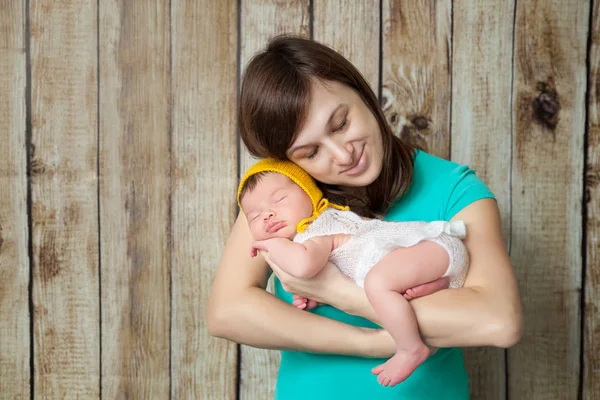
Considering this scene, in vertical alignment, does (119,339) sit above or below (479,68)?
below

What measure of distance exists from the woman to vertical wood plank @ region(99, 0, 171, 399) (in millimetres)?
587

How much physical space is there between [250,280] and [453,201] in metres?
0.47

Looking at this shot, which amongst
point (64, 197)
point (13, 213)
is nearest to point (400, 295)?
point (64, 197)

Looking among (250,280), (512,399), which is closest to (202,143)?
(250,280)

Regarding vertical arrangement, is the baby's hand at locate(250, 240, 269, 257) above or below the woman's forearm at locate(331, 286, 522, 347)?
above

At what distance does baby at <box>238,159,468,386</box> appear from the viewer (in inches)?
42.7

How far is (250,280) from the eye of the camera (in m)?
1.31

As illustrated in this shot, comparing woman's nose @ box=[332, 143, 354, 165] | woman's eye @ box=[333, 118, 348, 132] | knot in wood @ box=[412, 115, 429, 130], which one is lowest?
woman's nose @ box=[332, 143, 354, 165]

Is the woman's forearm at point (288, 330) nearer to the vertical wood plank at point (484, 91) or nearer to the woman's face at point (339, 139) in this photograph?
the woman's face at point (339, 139)

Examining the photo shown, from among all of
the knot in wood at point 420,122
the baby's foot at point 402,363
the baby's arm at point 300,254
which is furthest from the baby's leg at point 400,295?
the knot in wood at point 420,122

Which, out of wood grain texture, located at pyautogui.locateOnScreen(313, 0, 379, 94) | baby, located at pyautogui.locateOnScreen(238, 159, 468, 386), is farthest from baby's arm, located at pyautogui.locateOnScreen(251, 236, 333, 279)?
wood grain texture, located at pyautogui.locateOnScreen(313, 0, 379, 94)

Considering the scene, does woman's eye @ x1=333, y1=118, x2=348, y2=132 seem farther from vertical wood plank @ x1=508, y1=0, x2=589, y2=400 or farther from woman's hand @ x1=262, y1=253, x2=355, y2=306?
vertical wood plank @ x1=508, y1=0, x2=589, y2=400

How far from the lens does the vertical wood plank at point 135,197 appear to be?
1.82m

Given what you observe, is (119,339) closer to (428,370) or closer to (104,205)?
(104,205)
